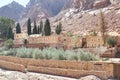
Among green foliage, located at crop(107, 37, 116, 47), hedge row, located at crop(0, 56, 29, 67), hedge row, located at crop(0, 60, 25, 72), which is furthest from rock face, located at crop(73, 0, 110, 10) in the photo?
hedge row, located at crop(0, 60, 25, 72)

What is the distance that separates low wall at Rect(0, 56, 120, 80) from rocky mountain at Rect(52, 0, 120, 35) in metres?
32.3

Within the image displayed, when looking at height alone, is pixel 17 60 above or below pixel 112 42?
below

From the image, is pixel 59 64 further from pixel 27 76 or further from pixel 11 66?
pixel 11 66

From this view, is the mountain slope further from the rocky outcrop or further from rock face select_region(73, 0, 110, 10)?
the rocky outcrop

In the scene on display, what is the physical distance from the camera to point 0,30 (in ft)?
213

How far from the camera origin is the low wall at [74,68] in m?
19.0

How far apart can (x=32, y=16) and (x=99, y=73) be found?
97199 mm

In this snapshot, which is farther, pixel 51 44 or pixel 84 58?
pixel 51 44

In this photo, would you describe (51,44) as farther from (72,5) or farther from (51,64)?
(72,5)

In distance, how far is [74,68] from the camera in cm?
2130

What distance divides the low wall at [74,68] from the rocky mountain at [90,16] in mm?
32280

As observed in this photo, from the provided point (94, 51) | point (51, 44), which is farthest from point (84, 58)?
point (51, 44)

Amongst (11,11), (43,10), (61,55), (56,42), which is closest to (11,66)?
(61,55)

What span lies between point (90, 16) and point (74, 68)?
53.4 m
